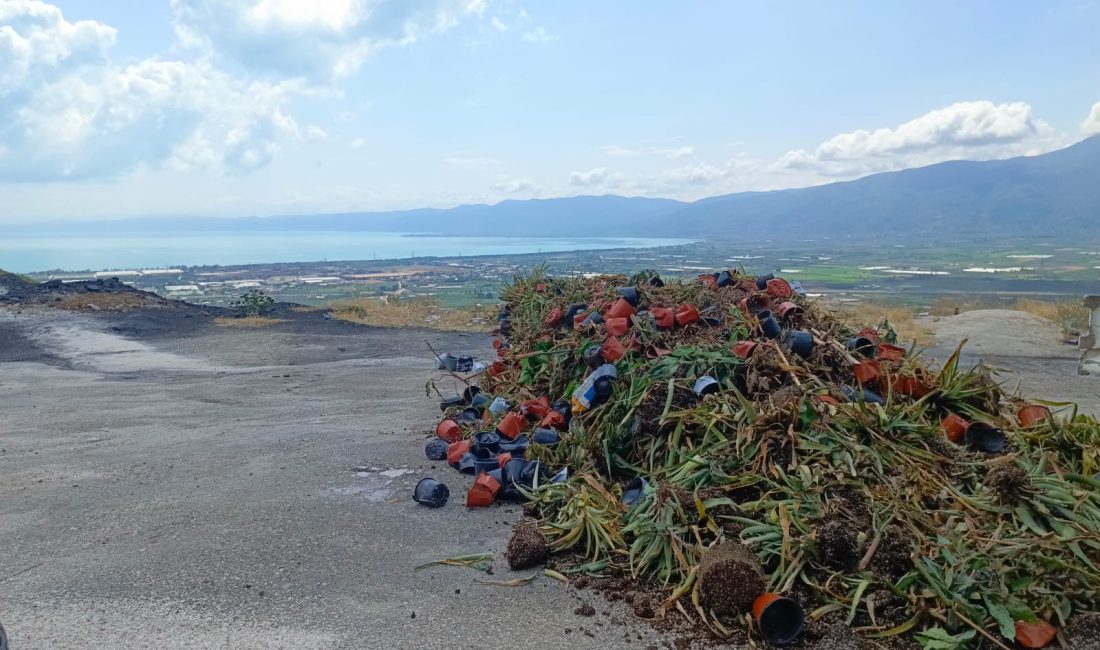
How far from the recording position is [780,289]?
6496 mm

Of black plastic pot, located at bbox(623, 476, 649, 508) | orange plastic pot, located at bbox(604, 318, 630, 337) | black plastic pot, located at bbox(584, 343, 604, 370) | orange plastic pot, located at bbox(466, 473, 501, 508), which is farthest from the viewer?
orange plastic pot, located at bbox(604, 318, 630, 337)

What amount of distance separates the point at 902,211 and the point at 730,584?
167 m

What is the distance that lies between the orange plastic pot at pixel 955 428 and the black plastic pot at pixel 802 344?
1.04m

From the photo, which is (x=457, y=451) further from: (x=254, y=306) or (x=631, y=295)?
(x=254, y=306)

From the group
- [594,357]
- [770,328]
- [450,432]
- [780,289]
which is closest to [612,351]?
[594,357]

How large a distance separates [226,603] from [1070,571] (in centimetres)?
410

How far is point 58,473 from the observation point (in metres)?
5.89

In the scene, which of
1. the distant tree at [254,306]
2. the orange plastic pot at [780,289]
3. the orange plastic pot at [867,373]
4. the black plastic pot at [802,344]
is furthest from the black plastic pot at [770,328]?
the distant tree at [254,306]

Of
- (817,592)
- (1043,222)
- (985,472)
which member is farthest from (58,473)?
(1043,222)

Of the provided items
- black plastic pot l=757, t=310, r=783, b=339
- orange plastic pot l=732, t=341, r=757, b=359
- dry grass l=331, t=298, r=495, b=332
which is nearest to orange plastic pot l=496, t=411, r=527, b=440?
orange plastic pot l=732, t=341, r=757, b=359

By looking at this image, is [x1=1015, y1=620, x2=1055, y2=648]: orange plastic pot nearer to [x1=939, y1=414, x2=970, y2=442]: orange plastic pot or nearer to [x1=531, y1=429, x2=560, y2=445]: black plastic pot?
[x1=939, y1=414, x2=970, y2=442]: orange plastic pot

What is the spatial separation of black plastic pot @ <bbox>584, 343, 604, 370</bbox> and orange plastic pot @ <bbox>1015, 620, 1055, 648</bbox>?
131 inches

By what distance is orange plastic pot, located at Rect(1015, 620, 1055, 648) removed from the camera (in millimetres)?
2816

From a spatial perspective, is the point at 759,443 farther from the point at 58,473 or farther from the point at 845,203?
the point at 845,203
